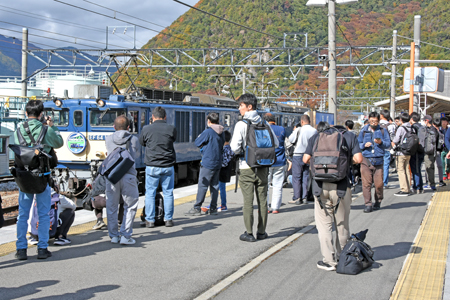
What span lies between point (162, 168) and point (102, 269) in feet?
8.59

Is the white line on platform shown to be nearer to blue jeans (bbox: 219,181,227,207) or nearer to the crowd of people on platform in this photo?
the crowd of people on platform

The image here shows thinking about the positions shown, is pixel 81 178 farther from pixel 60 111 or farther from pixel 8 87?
pixel 8 87

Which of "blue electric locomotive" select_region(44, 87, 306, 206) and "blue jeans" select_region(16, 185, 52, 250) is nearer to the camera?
"blue jeans" select_region(16, 185, 52, 250)

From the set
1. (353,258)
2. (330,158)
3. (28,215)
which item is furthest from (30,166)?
(353,258)

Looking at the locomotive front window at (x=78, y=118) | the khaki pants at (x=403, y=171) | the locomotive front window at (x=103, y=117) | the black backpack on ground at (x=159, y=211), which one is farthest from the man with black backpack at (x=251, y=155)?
the locomotive front window at (x=78, y=118)

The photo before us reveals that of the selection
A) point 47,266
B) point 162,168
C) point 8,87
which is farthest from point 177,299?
point 8,87

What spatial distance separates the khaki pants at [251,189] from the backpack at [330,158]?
142 centimetres

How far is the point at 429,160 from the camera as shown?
1294cm

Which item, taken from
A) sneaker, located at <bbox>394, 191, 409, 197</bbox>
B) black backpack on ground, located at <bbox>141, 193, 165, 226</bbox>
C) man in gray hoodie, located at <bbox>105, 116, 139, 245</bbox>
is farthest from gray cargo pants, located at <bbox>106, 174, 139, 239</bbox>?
sneaker, located at <bbox>394, 191, 409, 197</bbox>

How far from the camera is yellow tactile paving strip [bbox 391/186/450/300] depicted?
5316 millimetres

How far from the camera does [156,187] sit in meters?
8.34

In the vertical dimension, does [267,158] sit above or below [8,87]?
below

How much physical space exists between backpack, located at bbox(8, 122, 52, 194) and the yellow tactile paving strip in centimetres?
431

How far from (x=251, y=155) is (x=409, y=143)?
6.26 meters
